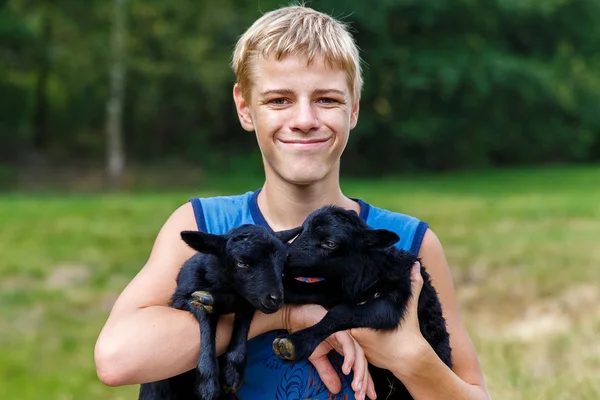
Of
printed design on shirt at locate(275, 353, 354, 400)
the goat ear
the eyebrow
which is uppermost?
the eyebrow

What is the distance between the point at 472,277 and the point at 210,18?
26452 mm

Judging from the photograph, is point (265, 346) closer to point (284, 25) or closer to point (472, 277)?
point (284, 25)

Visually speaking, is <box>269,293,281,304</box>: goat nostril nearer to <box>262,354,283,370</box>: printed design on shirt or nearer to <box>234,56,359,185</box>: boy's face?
<box>262,354,283,370</box>: printed design on shirt

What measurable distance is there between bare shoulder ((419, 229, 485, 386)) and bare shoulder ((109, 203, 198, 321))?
92cm

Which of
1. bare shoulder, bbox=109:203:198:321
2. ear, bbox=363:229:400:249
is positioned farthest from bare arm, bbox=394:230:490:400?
bare shoulder, bbox=109:203:198:321

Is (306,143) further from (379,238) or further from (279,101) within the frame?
(379,238)

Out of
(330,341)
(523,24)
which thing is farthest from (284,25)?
(523,24)

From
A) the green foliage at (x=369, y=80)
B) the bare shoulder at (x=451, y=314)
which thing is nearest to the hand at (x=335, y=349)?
the bare shoulder at (x=451, y=314)

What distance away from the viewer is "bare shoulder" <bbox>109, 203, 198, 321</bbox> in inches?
125

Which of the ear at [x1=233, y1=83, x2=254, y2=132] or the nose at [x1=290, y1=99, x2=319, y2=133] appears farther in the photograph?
the ear at [x1=233, y1=83, x2=254, y2=132]

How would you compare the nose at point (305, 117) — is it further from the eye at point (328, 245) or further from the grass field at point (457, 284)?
the grass field at point (457, 284)

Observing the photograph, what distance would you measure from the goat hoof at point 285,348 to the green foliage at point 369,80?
104ft

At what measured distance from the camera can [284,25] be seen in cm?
329

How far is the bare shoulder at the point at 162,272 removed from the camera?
10.4ft
